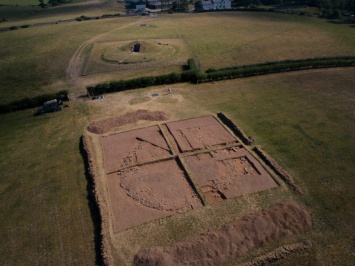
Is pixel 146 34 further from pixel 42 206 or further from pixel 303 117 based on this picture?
pixel 42 206

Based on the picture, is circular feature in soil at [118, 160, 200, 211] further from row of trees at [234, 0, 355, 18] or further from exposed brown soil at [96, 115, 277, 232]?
row of trees at [234, 0, 355, 18]

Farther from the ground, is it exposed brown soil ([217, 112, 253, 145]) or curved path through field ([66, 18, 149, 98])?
curved path through field ([66, 18, 149, 98])

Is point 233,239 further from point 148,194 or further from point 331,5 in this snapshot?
point 331,5

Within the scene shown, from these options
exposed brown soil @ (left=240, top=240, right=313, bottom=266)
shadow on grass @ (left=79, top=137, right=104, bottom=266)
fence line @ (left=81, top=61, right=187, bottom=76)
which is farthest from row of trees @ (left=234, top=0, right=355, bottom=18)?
shadow on grass @ (left=79, top=137, right=104, bottom=266)

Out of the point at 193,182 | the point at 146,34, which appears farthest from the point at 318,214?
the point at 146,34

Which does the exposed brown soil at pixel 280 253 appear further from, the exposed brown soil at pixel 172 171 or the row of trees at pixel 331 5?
the row of trees at pixel 331 5

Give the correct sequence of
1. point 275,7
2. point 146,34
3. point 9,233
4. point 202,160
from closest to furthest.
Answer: point 9,233 → point 202,160 → point 146,34 → point 275,7

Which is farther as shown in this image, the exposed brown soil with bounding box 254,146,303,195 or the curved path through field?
the curved path through field

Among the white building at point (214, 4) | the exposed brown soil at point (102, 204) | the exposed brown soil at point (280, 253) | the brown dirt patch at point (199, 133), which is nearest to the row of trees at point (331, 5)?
the white building at point (214, 4)
